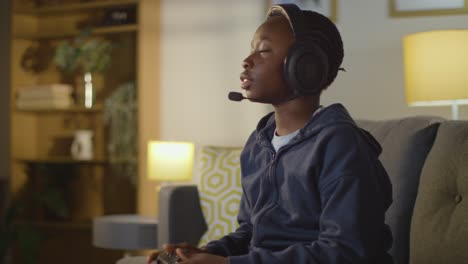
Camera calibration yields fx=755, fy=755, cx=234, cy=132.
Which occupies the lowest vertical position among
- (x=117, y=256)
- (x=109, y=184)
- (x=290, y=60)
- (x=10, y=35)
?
(x=117, y=256)

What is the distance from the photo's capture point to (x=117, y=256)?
4605 millimetres

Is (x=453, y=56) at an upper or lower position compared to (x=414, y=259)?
upper

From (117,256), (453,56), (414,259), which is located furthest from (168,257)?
(117,256)

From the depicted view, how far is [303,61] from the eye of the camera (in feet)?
4.34

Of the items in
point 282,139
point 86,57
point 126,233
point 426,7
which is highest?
point 426,7

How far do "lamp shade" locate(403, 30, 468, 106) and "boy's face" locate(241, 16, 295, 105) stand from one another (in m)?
1.58

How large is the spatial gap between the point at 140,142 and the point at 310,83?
3.02 metres

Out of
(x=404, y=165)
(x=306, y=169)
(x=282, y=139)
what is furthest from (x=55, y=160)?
(x=306, y=169)

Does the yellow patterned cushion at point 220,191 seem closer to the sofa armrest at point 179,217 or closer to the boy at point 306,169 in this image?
the sofa armrest at point 179,217

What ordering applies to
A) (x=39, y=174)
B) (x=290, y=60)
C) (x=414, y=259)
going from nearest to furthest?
(x=290, y=60)
(x=414, y=259)
(x=39, y=174)

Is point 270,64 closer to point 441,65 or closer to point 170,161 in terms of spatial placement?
point 441,65

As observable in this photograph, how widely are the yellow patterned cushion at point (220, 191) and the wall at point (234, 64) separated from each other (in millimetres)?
958

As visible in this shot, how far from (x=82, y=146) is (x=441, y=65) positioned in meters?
2.63

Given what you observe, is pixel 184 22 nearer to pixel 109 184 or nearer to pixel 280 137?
pixel 109 184
